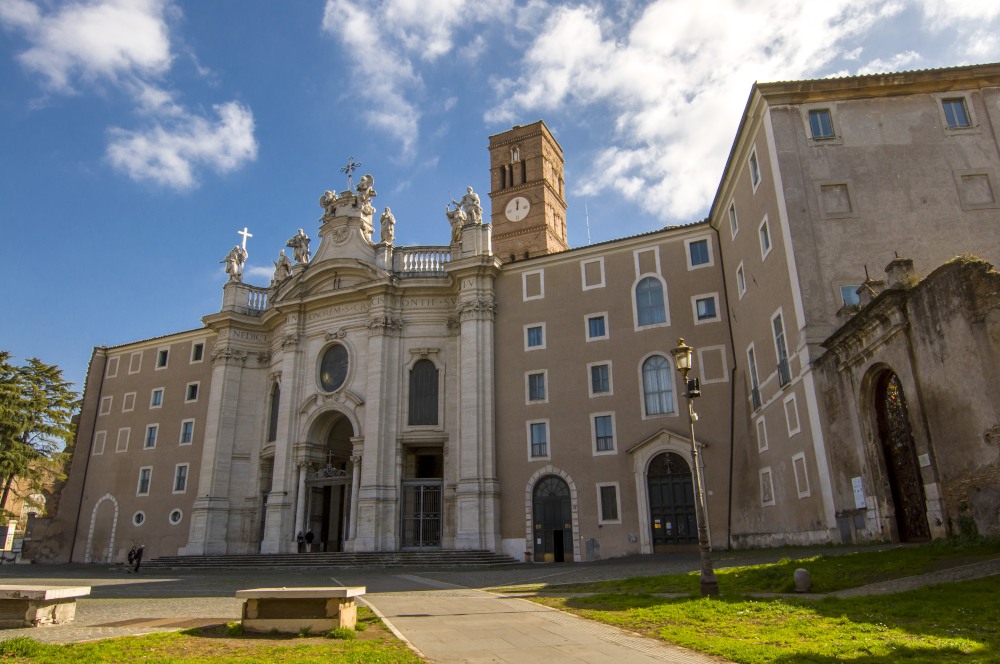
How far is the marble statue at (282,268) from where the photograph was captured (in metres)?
45.1

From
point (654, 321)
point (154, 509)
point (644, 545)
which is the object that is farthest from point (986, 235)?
point (154, 509)

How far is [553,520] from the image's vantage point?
108 feet

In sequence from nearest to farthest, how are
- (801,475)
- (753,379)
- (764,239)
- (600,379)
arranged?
(801,475) → (764,239) → (753,379) → (600,379)

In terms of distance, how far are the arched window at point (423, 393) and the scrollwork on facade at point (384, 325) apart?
2.26 metres

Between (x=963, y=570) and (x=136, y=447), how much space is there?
154 feet

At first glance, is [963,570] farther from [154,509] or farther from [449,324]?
[154,509]

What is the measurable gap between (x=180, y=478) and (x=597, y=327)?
2783 centimetres

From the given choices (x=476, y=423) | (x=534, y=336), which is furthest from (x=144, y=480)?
(x=534, y=336)

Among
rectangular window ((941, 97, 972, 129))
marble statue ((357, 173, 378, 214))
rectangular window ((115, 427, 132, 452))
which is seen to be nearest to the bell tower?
marble statue ((357, 173, 378, 214))

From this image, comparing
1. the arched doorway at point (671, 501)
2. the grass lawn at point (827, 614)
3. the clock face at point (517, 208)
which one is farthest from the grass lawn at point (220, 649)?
the clock face at point (517, 208)

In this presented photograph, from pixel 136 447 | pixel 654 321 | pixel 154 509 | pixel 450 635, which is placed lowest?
pixel 450 635

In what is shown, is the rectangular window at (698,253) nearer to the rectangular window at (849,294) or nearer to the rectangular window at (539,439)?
the rectangular window at (539,439)

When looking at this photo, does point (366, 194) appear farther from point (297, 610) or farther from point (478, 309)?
point (297, 610)

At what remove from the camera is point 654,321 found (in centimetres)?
3341
